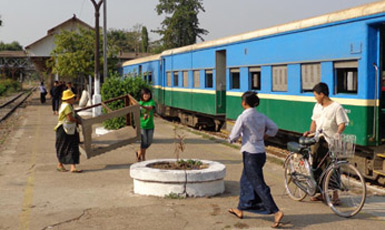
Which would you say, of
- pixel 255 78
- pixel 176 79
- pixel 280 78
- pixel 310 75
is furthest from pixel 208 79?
pixel 310 75

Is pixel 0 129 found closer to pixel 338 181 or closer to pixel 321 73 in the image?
pixel 321 73

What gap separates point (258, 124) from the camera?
602cm

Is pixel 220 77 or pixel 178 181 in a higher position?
pixel 220 77

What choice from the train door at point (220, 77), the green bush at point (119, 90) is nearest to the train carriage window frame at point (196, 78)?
the train door at point (220, 77)

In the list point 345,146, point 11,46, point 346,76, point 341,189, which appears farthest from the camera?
point 11,46

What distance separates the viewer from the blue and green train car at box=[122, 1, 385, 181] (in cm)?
829

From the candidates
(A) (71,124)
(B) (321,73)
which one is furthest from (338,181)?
(A) (71,124)

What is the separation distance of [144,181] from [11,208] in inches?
73.5

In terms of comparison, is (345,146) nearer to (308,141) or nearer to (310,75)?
(308,141)

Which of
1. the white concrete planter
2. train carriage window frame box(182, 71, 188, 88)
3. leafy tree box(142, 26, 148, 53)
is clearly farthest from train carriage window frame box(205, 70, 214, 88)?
leafy tree box(142, 26, 148, 53)

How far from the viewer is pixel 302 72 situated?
1058 centimetres

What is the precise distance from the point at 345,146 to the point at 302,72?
4446 millimetres

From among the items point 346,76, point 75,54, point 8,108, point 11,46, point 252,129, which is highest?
point 11,46

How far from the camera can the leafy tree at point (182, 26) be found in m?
65.9
